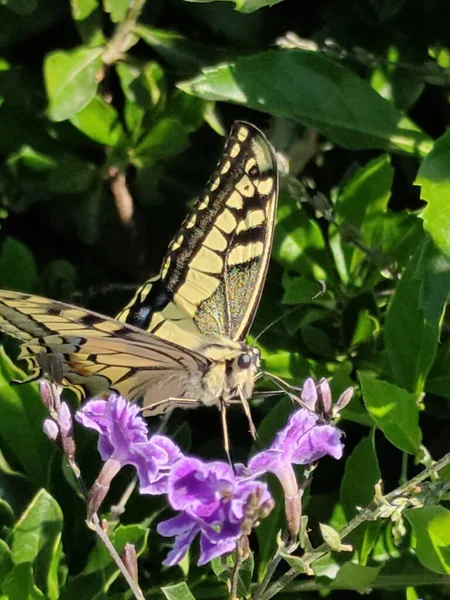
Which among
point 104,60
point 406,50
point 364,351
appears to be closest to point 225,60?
point 104,60

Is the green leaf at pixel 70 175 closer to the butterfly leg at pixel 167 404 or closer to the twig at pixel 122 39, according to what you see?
the twig at pixel 122 39

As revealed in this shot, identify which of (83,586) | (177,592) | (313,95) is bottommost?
(83,586)

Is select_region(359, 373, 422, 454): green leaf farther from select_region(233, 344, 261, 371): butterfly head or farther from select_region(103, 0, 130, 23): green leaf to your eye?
select_region(103, 0, 130, 23): green leaf

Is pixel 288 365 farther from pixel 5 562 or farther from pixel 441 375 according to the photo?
pixel 5 562

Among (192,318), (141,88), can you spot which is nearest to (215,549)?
(192,318)

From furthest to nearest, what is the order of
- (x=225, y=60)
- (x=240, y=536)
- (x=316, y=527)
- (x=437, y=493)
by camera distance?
1. (x=225, y=60)
2. (x=316, y=527)
3. (x=437, y=493)
4. (x=240, y=536)

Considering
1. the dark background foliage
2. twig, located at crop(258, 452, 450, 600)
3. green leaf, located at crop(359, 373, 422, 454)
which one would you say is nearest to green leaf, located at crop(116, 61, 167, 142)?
the dark background foliage

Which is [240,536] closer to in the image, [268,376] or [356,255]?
[268,376]
